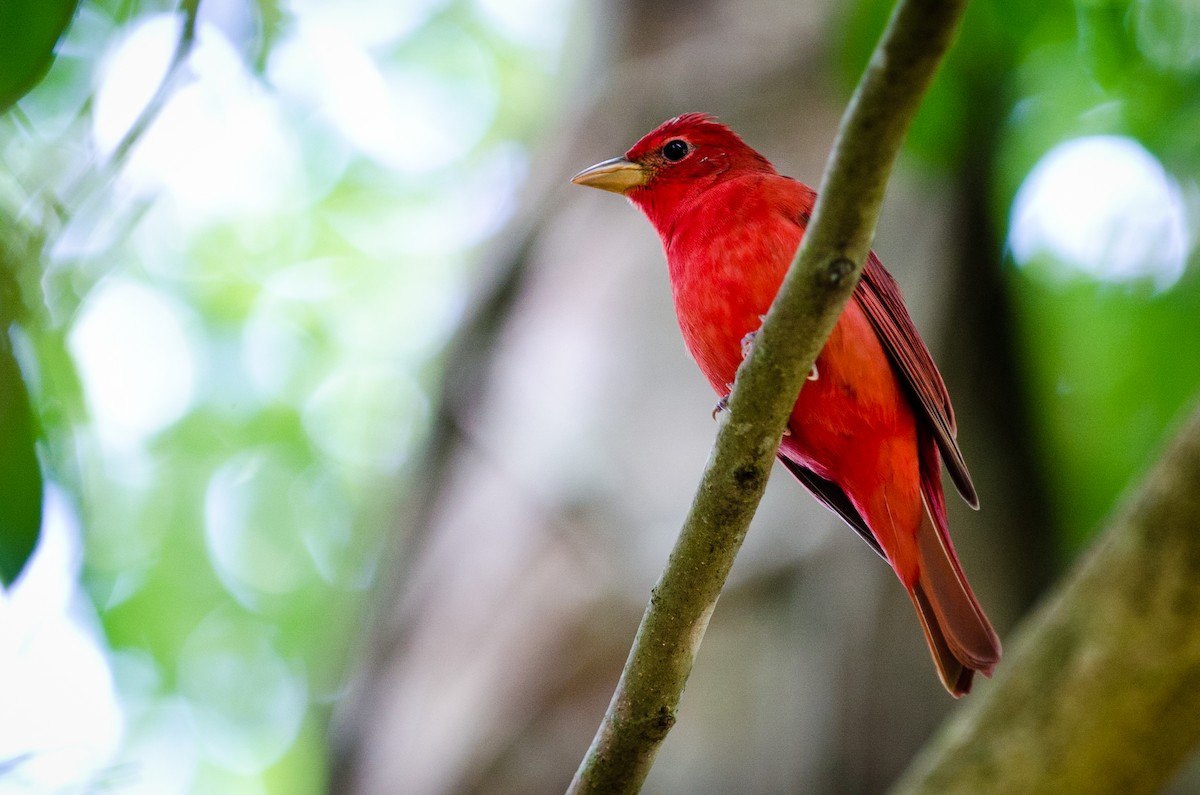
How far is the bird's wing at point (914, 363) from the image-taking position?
9.07 feet

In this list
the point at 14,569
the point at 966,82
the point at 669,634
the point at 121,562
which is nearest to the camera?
the point at 14,569

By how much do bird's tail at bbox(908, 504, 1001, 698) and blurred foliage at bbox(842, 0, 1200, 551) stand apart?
1464 millimetres

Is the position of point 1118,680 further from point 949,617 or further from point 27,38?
point 27,38

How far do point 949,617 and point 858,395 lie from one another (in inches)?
23.9

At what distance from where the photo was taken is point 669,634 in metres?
2.08

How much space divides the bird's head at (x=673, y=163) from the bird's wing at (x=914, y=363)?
768 mm

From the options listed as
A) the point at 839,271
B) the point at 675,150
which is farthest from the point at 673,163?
the point at 839,271

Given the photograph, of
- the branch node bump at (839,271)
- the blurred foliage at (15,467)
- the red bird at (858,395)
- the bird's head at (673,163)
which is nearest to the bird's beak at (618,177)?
the bird's head at (673,163)

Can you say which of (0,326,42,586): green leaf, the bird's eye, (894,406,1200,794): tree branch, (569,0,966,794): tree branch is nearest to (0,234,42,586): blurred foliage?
(0,326,42,586): green leaf

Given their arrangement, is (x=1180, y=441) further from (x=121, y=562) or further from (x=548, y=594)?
(x=121, y=562)

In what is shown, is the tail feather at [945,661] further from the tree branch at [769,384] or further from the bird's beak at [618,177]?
the bird's beak at [618,177]

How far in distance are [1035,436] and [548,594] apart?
216 cm

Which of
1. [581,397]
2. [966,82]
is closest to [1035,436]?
[966,82]

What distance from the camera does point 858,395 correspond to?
2.87 meters
